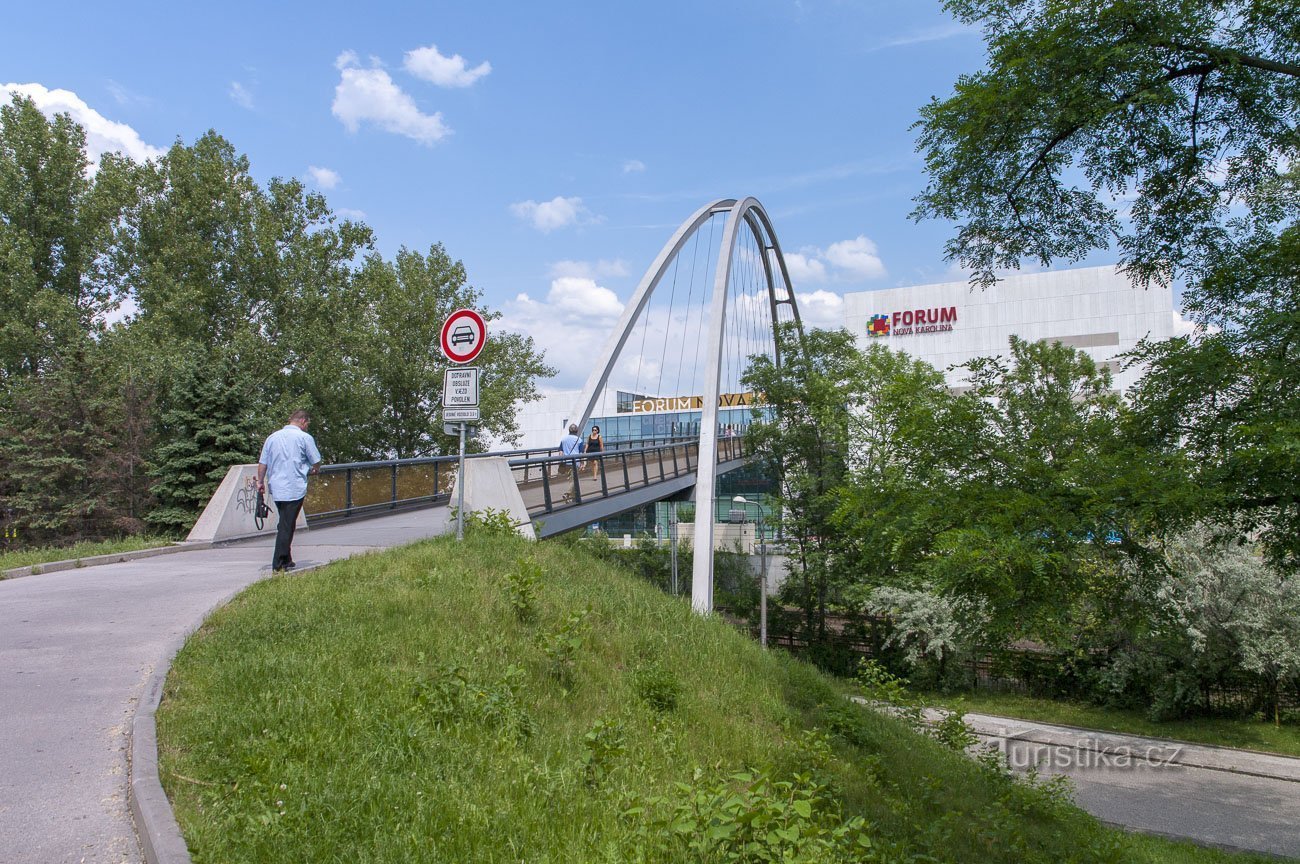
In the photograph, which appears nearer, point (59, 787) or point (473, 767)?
point (59, 787)

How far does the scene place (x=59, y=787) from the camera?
3572 mm

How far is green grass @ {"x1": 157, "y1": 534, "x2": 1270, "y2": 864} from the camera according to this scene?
11.4 ft

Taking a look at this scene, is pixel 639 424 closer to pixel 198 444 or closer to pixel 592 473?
pixel 198 444

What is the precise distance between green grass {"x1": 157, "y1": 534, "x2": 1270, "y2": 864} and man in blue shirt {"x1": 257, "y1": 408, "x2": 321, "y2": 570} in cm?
90

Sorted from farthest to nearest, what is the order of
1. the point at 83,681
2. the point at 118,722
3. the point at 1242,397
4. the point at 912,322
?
the point at 912,322, the point at 1242,397, the point at 83,681, the point at 118,722

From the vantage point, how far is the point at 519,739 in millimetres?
4520

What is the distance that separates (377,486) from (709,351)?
11.6m

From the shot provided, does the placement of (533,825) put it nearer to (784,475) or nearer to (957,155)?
(957,155)

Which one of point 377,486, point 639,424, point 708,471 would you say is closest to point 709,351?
point 708,471

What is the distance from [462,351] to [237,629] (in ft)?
13.7

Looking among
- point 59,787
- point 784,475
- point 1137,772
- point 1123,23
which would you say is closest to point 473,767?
point 59,787

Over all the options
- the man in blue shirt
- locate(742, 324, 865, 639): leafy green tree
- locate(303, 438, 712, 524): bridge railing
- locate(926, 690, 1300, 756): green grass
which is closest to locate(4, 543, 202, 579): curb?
locate(303, 438, 712, 524): bridge railing

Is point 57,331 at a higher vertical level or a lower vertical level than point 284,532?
higher

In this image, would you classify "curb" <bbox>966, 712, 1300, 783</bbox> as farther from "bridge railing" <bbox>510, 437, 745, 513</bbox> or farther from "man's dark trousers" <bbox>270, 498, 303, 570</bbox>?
"man's dark trousers" <bbox>270, 498, 303, 570</bbox>
